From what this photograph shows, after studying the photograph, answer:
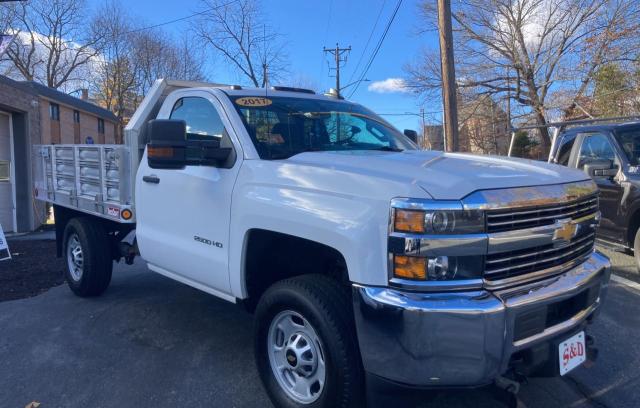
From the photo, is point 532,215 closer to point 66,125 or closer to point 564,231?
point 564,231

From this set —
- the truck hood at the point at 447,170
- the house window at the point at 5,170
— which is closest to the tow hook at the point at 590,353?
the truck hood at the point at 447,170

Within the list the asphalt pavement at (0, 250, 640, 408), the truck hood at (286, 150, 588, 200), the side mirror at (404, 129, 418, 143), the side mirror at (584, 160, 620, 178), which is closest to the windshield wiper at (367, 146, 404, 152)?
the truck hood at (286, 150, 588, 200)

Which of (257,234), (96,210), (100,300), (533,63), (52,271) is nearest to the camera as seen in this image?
(257,234)

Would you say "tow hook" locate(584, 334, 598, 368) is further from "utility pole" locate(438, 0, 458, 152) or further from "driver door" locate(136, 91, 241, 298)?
"utility pole" locate(438, 0, 458, 152)

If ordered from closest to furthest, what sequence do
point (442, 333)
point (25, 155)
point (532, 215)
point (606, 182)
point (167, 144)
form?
point (442, 333), point (532, 215), point (167, 144), point (606, 182), point (25, 155)

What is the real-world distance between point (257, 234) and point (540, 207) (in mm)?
1692

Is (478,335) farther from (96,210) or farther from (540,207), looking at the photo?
(96,210)

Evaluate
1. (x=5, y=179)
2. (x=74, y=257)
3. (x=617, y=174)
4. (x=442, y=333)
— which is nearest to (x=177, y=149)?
(x=442, y=333)

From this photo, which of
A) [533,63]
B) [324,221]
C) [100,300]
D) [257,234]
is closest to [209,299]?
[100,300]

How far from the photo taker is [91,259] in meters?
5.44

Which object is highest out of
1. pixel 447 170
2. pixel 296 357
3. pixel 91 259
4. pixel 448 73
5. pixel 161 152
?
pixel 448 73

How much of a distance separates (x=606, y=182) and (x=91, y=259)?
6.36m

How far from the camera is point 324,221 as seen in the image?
274 cm

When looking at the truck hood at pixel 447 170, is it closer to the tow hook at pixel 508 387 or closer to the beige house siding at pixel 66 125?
the tow hook at pixel 508 387
